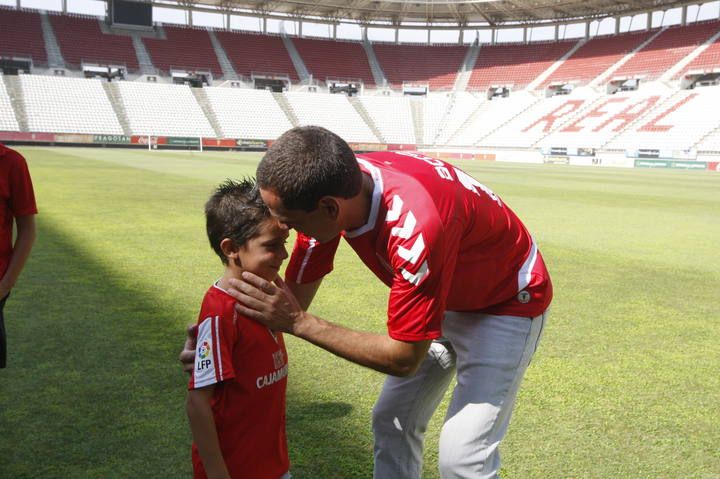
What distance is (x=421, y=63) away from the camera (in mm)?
68000

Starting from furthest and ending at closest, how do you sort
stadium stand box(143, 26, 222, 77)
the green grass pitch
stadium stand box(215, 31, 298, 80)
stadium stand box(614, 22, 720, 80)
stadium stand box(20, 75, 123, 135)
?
stadium stand box(215, 31, 298, 80)
stadium stand box(143, 26, 222, 77)
stadium stand box(614, 22, 720, 80)
stadium stand box(20, 75, 123, 135)
the green grass pitch

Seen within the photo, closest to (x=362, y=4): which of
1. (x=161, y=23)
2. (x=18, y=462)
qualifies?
(x=161, y=23)

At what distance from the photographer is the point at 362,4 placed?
6125 centimetres

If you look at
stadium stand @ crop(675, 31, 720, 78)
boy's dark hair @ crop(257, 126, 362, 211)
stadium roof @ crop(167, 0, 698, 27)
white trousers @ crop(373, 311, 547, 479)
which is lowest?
white trousers @ crop(373, 311, 547, 479)

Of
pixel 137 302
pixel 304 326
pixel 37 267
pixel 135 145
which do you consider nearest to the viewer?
pixel 304 326

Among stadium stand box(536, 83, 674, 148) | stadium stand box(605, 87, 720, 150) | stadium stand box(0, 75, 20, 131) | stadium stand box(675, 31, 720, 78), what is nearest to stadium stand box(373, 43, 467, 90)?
stadium stand box(536, 83, 674, 148)

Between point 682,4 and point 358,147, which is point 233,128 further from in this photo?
point 682,4

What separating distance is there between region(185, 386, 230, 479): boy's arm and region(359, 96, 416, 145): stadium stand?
5676cm

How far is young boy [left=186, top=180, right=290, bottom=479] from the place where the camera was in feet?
7.06

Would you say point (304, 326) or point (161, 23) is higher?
point (161, 23)

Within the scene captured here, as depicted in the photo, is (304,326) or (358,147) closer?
(304,326)

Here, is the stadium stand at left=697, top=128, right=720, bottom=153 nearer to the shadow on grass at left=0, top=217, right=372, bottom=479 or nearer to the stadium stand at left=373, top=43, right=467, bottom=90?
the stadium stand at left=373, top=43, right=467, bottom=90

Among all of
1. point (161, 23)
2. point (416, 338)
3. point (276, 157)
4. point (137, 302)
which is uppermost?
point (161, 23)

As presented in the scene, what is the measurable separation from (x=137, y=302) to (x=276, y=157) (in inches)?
180
